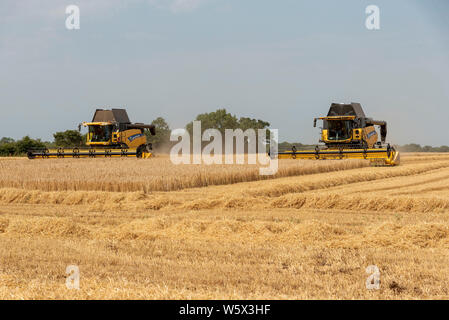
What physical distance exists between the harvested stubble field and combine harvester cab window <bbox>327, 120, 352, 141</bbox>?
1440cm

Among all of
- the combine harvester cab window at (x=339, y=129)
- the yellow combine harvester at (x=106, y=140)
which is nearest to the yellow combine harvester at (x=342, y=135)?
the combine harvester cab window at (x=339, y=129)

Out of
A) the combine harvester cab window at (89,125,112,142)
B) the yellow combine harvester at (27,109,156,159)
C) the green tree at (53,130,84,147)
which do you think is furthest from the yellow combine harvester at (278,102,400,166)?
the green tree at (53,130,84,147)

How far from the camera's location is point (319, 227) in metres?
9.73

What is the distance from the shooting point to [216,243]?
Answer: 919cm

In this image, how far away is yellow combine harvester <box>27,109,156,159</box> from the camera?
34.7 m

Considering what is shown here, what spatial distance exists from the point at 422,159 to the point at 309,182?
24.2 m

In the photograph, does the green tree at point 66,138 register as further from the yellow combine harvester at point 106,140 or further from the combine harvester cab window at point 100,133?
the combine harvester cab window at point 100,133

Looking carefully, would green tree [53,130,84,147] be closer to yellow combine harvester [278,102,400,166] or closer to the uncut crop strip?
yellow combine harvester [278,102,400,166]

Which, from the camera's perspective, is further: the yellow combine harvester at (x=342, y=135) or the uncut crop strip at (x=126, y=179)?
the yellow combine harvester at (x=342, y=135)

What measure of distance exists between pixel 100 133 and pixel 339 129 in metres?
15.1

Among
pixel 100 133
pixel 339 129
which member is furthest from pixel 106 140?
pixel 339 129

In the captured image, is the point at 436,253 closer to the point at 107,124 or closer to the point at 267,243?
the point at 267,243

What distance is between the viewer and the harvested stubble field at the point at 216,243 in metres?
5.98
